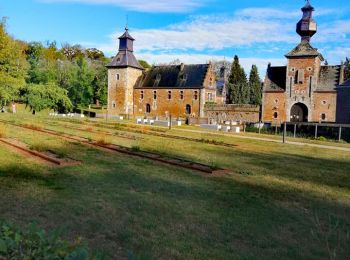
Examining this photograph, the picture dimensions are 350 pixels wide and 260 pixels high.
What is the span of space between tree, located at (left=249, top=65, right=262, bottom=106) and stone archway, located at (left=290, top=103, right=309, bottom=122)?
17.6 meters

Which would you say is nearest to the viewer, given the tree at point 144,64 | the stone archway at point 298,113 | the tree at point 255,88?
the stone archway at point 298,113

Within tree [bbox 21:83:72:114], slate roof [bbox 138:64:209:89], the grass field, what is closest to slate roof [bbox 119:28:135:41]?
slate roof [bbox 138:64:209:89]

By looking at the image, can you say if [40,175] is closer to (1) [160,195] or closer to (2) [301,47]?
(1) [160,195]

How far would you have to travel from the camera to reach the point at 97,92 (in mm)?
71500

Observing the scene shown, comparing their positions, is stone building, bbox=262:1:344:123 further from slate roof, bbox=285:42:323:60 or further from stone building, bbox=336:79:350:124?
stone building, bbox=336:79:350:124

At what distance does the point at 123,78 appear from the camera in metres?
63.3

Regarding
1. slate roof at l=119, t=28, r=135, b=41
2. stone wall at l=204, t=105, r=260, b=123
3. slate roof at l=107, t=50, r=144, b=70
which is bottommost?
stone wall at l=204, t=105, r=260, b=123

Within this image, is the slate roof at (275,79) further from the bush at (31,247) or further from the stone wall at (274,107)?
the bush at (31,247)

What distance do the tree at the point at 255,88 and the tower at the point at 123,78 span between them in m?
23.4

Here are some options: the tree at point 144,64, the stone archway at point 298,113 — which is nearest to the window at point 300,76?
the stone archway at point 298,113

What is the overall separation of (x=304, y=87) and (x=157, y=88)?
2273cm

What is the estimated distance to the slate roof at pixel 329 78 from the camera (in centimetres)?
5428

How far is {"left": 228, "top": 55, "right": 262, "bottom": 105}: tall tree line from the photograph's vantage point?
7369 cm

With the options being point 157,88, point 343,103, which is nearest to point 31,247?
point 343,103
